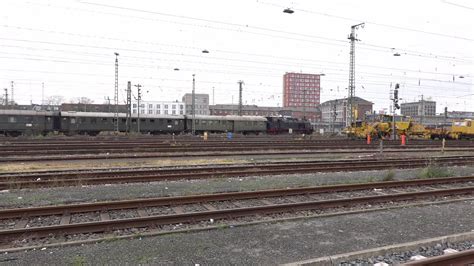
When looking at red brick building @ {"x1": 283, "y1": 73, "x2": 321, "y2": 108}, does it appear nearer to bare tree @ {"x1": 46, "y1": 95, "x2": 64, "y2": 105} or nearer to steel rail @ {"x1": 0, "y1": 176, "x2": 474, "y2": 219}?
steel rail @ {"x1": 0, "y1": 176, "x2": 474, "y2": 219}

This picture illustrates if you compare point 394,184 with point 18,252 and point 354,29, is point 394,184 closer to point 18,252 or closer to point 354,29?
point 18,252

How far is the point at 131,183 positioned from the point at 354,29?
3242 cm

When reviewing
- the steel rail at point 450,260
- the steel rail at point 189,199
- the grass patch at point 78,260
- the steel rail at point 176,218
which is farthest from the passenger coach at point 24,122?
the steel rail at point 450,260

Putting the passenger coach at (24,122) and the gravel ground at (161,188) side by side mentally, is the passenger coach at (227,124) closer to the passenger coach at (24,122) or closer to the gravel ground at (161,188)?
the passenger coach at (24,122)

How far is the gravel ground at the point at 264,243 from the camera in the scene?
Result: 5.42 metres

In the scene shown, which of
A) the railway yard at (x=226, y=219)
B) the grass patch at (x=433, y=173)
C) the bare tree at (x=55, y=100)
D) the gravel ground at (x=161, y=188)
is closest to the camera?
the railway yard at (x=226, y=219)

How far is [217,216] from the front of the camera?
7.80 meters

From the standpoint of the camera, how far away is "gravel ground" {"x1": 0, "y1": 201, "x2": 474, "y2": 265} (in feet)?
17.8

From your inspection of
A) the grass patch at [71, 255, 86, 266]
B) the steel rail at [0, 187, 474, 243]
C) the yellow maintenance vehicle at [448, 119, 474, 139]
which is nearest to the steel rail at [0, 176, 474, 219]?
the steel rail at [0, 187, 474, 243]

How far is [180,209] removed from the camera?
8500mm

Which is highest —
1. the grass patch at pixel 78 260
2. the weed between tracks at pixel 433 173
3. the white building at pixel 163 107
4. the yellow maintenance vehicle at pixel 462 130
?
the white building at pixel 163 107

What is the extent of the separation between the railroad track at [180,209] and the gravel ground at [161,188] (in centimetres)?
112

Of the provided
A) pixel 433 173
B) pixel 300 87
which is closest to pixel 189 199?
pixel 433 173

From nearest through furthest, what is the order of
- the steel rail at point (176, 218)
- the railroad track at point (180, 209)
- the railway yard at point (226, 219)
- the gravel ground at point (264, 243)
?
the gravel ground at point (264, 243)
the railway yard at point (226, 219)
the steel rail at point (176, 218)
the railroad track at point (180, 209)
